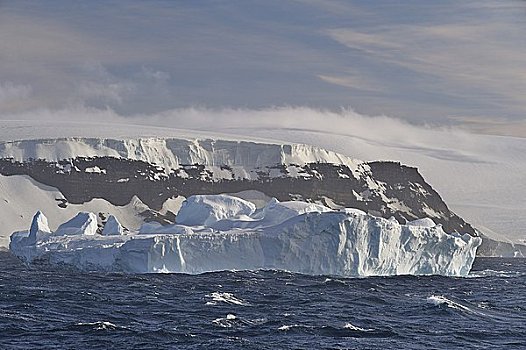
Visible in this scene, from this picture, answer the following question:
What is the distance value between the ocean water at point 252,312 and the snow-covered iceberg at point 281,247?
2.02m

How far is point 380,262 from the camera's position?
65125 millimetres

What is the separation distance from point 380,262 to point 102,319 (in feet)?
98.7

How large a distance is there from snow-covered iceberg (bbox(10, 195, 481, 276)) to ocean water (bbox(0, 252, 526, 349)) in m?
2.02

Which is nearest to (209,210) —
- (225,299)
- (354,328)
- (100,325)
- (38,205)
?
(225,299)

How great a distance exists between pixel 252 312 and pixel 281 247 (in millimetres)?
21779

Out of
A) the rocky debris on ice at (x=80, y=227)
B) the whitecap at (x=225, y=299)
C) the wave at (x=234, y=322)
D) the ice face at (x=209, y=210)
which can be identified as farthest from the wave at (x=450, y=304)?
the rocky debris on ice at (x=80, y=227)

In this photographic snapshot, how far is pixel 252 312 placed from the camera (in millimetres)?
41719

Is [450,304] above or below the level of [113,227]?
above

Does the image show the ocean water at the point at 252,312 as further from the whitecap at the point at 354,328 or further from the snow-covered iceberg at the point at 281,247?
the snow-covered iceberg at the point at 281,247

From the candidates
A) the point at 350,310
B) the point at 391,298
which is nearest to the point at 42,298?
the point at 350,310

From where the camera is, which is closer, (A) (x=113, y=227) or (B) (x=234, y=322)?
(B) (x=234, y=322)

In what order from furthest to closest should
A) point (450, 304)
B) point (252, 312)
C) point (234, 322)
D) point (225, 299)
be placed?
point (450, 304) → point (225, 299) → point (252, 312) → point (234, 322)

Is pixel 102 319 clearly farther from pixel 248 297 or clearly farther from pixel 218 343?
pixel 248 297

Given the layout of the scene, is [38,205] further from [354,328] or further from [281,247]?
[354,328]
